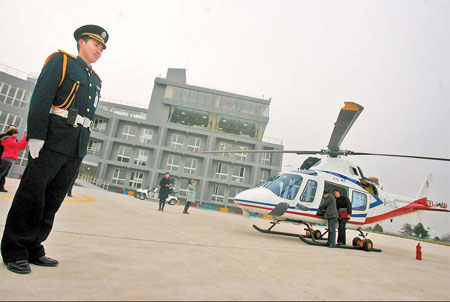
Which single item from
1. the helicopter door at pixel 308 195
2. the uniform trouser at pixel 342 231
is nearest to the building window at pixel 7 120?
the helicopter door at pixel 308 195

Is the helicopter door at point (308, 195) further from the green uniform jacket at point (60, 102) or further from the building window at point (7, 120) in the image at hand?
the building window at point (7, 120)

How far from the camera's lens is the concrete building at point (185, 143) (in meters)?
32.0

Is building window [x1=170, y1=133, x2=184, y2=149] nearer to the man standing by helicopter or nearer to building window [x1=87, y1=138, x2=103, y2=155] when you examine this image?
building window [x1=87, y1=138, x2=103, y2=155]

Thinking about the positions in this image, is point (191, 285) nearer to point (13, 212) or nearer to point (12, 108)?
point (13, 212)

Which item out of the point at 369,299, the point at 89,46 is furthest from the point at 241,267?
the point at 89,46

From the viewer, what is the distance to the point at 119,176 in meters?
32.2

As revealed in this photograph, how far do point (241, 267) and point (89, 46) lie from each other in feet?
9.19

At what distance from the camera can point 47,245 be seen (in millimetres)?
2775

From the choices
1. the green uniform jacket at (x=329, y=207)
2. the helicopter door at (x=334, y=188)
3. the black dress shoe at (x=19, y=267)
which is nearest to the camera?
the black dress shoe at (x=19, y=267)

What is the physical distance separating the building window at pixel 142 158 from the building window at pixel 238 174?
11.4m

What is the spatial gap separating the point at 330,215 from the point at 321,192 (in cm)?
82

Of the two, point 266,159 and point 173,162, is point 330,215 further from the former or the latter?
point 266,159

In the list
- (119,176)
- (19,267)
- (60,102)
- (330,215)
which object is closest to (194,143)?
(119,176)

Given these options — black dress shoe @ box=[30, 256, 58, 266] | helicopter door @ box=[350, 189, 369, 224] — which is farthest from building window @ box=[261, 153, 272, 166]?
black dress shoe @ box=[30, 256, 58, 266]
